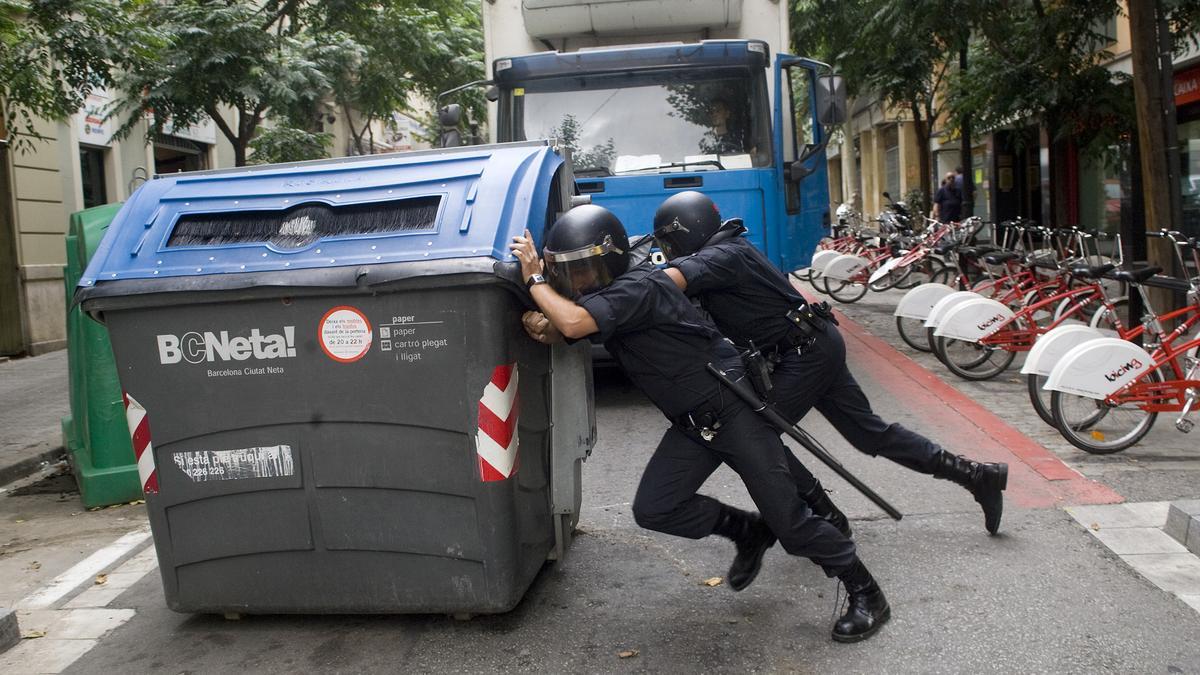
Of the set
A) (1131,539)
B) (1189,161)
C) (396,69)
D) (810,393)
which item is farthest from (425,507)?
(396,69)

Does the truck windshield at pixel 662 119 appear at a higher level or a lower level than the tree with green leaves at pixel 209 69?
lower

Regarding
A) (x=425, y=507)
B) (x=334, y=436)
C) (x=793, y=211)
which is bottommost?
(x=425, y=507)

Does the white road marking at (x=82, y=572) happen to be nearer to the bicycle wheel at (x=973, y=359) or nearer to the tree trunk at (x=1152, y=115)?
the bicycle wheel at (x=973, y=359)

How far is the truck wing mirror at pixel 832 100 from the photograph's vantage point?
353 inches

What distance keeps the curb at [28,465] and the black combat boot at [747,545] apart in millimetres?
5474

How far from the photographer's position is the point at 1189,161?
46.6 feet

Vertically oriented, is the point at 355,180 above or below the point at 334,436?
above

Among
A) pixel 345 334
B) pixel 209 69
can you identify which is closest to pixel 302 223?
pixel 345 334

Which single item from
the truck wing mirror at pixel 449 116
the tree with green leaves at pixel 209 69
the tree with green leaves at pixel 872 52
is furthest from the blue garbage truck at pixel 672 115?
the tree with green leaves at pixel 209 69

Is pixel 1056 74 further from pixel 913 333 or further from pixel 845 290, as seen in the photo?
pixel 845 290

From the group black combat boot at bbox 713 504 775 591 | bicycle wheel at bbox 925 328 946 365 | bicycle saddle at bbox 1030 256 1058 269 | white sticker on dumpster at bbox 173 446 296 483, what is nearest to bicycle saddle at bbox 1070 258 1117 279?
bicycle saddle at bbox 1030 256 1058 269

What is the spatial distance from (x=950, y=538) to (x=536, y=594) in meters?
1.89

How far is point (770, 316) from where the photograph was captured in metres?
4.59

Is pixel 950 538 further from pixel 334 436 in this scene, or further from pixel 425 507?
pixel 334 436
